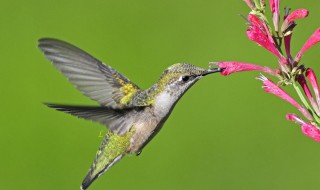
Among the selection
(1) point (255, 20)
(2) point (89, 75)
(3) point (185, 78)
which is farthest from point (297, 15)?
(2) point (89, 75)

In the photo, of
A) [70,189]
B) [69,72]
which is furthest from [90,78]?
[70,189]

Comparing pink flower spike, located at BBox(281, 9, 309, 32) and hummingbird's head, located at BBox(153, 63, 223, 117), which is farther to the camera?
hummingbird's head, located at BBox(153, 63, 223, 117)

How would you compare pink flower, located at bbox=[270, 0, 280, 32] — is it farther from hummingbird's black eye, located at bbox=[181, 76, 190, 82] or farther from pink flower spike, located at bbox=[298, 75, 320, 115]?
hummingbird's black eye, located at bbox=[181, 76, 190, 82]

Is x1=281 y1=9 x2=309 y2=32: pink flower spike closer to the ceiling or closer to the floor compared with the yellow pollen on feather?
closer to the ceiling

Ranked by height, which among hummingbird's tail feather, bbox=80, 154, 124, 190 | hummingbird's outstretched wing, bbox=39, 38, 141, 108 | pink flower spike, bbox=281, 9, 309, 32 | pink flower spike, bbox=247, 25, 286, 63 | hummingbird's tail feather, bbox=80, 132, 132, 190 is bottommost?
hummingbird's tail feather, bbox=80, 154, 124, 190

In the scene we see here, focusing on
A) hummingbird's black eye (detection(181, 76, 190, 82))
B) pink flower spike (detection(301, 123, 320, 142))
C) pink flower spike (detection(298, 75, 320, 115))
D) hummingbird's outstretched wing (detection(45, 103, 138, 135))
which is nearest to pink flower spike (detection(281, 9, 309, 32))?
pink flower spike (detection(298, 75, 320, 115))

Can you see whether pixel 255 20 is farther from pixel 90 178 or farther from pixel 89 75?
pixel 90 178

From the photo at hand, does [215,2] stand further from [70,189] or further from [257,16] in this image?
[257,16]
